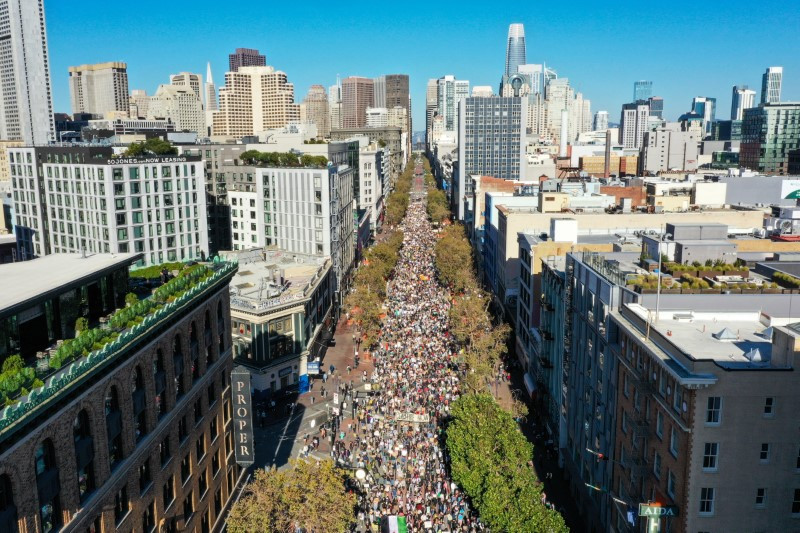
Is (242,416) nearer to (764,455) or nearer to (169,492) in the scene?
(169,492)

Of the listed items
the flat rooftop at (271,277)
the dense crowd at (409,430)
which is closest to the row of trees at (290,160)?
the flat rooftop at (271,277)

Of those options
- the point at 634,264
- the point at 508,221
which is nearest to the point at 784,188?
the point at 508,221

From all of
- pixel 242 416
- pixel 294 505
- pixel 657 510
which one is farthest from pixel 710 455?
pixel 242 416

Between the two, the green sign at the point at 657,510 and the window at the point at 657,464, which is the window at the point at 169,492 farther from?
the window at the point at 657,464

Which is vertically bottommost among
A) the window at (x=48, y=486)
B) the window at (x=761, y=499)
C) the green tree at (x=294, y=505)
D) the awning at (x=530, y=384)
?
the awning at (x=530, y=384)

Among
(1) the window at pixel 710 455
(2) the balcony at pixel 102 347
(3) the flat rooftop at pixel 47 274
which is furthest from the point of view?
(1) the window at pixel 710 455
